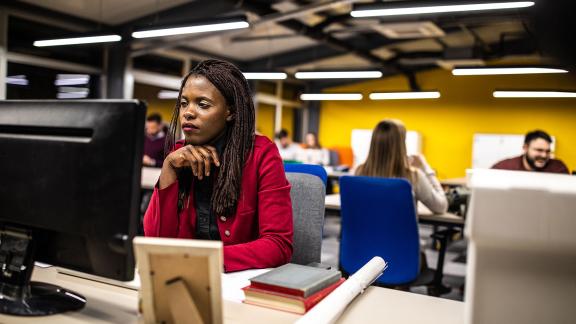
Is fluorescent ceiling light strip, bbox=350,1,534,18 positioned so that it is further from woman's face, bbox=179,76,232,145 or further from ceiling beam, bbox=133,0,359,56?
woman's face, bbox=179,76,232,145

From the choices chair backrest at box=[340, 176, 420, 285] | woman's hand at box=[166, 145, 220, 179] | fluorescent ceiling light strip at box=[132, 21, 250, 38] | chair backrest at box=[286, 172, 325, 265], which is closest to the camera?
woman's hand at box=[166, 145, 220, 179]

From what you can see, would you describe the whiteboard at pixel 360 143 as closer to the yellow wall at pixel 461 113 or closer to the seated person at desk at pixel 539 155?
the yellow wall at pixel 461 113

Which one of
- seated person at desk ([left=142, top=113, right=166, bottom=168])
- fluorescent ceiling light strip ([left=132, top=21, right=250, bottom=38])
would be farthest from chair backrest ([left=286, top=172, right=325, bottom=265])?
seated person at desk ([left=142, top=113, right=166, bottom=168])

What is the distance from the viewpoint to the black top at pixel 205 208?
151cm

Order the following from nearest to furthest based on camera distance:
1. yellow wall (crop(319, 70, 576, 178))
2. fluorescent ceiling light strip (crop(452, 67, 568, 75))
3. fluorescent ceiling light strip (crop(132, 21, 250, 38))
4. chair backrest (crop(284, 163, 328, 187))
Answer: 1. chair backrest (crop(284, 163, 328, 187))
2. fluorescent ceiling light strip (crop(132, 21, 250, 38))
3. fluorescent ceiling light strip (crop(452, 67, 568, 75))
4. yellow wall (crop(319, 70, 576, 178))

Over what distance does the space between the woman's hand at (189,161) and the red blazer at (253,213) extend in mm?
78

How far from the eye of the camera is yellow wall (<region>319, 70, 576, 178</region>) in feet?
34.1

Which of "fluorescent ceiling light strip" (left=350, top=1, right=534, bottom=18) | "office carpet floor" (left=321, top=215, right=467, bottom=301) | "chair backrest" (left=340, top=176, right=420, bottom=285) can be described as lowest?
"office carpet floor" (left=321, top=215, right=467, bottom=301)

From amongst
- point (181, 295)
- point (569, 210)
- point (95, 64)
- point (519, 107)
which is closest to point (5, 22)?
point (95, 64)

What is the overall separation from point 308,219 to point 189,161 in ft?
1.87

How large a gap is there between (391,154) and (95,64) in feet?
22.9

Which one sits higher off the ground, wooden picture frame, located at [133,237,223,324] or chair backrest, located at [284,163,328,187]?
chair backrest, located at [284,163,328,187]

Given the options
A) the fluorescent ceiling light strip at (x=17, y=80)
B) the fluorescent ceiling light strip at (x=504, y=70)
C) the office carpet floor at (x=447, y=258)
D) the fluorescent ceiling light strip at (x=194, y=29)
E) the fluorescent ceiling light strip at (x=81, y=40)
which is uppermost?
the fluorescent ceiling light strip at (x=504, y=70)

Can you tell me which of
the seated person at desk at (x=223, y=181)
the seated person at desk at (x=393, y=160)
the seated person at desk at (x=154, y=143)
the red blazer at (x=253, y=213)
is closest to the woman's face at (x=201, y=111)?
the seated person at desk at (x=223, y=181)
